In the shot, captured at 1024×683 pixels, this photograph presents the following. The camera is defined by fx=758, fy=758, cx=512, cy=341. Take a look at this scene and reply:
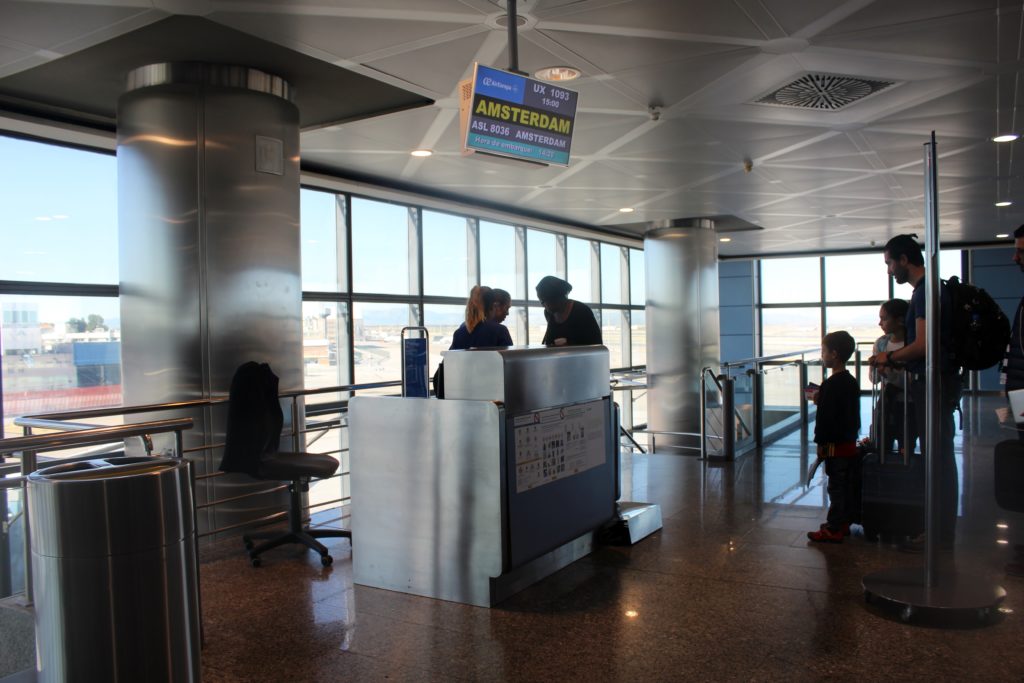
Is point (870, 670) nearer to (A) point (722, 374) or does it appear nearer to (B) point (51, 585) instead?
(B) point (51, 585)

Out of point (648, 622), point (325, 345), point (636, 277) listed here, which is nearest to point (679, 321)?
point (636, 277)

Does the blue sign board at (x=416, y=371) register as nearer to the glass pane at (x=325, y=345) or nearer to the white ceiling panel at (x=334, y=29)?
the white ceiling panel at (x=334, y=29)

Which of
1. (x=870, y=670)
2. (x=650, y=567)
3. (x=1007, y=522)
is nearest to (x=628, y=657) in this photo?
(x=870, y=670)

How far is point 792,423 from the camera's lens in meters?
9.59

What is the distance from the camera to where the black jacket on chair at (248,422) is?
4.11 meters

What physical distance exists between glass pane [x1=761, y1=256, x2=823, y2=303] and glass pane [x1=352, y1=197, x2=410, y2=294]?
11.1 metres

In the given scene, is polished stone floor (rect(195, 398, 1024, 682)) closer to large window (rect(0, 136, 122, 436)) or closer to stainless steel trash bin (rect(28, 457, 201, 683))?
stainless steel trash bin (rect(28, 457, 201, 683))

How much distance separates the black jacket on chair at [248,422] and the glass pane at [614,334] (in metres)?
10.1

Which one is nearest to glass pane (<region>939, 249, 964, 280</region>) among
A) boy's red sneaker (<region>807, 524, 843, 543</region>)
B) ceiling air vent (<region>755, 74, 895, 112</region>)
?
ceiling air vent (<region>755, 74, 895, 112</region>)

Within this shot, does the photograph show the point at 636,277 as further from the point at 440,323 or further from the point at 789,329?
the point at 440,323

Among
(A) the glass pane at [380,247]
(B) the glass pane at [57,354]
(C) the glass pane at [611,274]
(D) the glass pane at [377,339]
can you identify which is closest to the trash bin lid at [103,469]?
(B) the glass pane at [57,354]

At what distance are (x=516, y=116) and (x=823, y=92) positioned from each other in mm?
2649

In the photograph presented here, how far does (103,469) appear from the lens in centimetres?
152

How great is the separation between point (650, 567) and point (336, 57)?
3.44m
